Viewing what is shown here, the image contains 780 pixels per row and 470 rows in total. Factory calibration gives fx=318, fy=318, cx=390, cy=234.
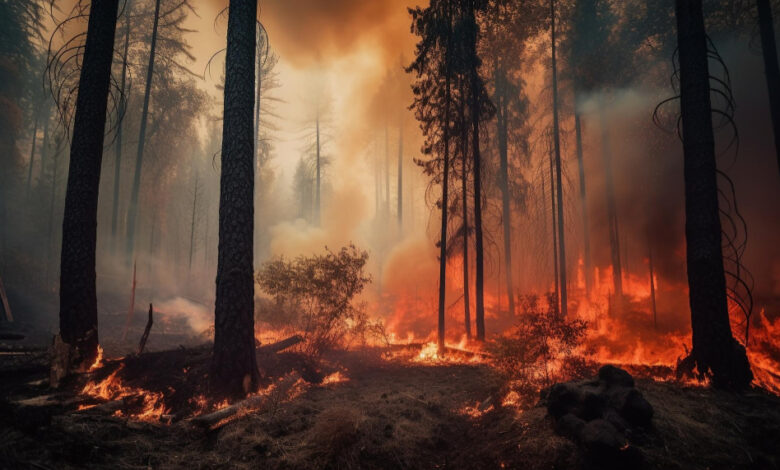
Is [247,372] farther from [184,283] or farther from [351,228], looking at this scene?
[351,228]

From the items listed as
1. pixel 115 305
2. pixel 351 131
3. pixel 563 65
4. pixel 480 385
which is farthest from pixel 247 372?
pixel 351 131

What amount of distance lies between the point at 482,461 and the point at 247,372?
4.63 metres

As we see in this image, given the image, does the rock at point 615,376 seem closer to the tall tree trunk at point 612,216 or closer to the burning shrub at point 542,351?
the burning shrub at point 542,351

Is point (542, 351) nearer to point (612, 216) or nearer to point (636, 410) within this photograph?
point (636, 410)

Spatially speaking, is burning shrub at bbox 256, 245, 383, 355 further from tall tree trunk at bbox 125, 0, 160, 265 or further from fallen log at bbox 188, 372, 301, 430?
tall tree trunk at bbox 125, 0, 160, 265

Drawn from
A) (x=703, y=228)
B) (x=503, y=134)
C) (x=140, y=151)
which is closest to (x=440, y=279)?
(x=703, y=228)

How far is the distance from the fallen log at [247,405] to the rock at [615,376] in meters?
5.74

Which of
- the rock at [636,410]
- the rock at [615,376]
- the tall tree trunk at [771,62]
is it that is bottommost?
the rock at [636,410]

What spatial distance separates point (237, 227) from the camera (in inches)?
263

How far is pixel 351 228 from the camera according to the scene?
38.8 meters

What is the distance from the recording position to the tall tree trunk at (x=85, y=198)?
22.1ft

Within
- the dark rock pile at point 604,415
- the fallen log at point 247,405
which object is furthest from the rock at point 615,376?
the fallen log at point 247,405

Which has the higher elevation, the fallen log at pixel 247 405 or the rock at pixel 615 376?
the rock at pixel 615 376

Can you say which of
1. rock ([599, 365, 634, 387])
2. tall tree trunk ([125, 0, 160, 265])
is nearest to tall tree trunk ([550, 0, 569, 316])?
→ rock ([599, 365, 634, 387])
